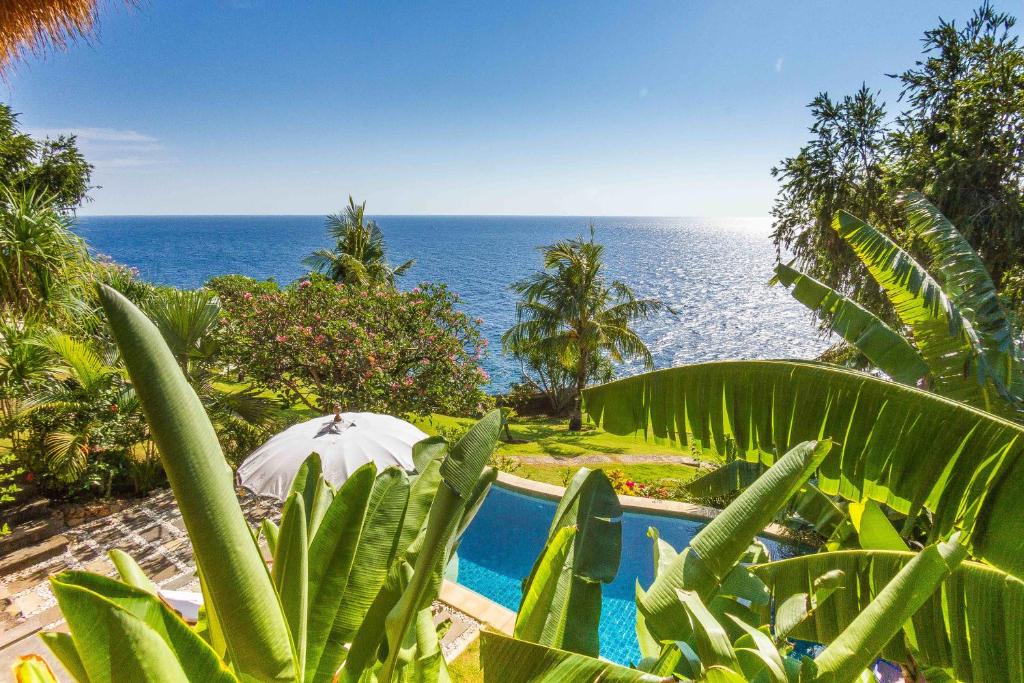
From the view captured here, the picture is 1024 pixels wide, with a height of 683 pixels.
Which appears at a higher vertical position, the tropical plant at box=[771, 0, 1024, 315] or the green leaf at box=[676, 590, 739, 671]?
the tropical plant at box=[771, 0, 1024, 315]

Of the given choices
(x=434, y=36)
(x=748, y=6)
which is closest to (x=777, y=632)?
(x=748, y=6)

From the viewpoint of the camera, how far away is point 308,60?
77.4 feet

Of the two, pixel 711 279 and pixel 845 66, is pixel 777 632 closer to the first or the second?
pixel 845 66

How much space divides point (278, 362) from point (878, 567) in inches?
469

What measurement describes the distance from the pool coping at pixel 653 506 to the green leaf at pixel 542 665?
865 centimetres

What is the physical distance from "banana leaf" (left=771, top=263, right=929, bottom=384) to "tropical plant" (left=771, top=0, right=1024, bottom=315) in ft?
20.5

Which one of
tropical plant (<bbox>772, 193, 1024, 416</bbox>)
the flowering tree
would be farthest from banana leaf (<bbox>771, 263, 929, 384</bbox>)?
the flowering tree

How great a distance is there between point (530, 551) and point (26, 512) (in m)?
8.49

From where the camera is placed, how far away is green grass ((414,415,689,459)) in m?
15.9

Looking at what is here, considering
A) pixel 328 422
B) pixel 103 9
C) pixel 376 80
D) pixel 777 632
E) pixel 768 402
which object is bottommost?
pixel 328 422

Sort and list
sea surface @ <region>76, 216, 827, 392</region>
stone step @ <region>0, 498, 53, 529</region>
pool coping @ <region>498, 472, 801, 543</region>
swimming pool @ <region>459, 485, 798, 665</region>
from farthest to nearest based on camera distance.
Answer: sea surface @ <region>76, 216, 827, 392</region>, pool coping @ <region>498, 472, 801, 543</region>, swimming pool @ <region>459, 485, 798, 665</region>, stone step @ <region>0, 498, 53, 529</region>

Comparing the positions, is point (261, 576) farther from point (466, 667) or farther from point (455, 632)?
point (455, 632)

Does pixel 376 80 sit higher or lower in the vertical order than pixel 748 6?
higher

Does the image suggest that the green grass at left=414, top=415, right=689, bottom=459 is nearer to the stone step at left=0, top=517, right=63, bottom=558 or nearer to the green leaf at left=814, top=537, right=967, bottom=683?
the stone step at left=0, top=517, right=63, bottom=558
